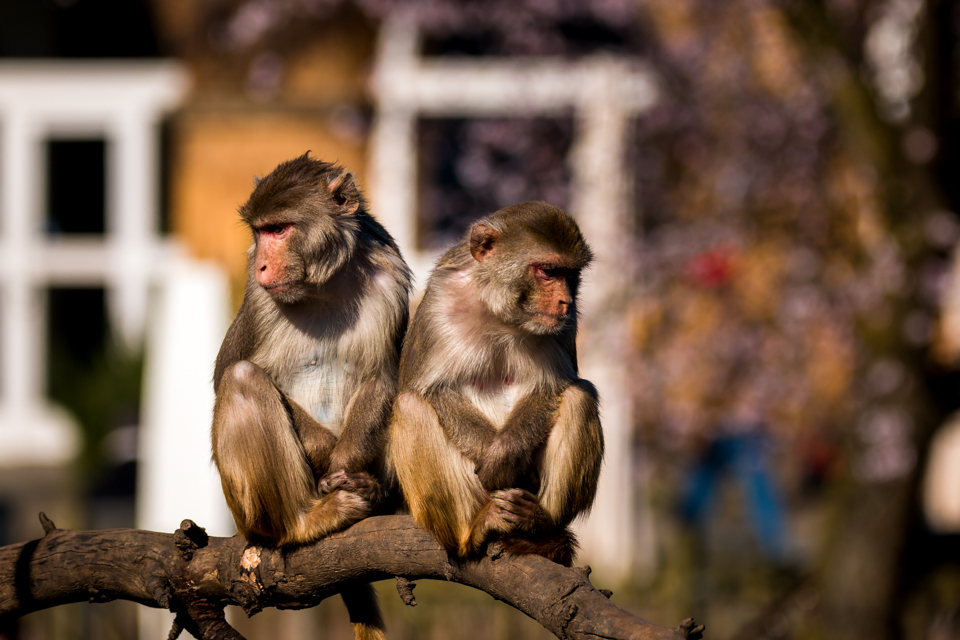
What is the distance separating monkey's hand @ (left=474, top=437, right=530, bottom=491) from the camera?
2953 mm

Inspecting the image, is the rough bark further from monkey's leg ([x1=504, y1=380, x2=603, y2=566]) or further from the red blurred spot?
the red blurred spot

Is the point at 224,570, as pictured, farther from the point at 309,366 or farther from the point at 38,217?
the point at 38,217

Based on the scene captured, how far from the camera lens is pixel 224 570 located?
10.1ft

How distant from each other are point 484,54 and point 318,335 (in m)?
6.77

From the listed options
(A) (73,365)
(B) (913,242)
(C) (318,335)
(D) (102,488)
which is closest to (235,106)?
(A) (73,365)

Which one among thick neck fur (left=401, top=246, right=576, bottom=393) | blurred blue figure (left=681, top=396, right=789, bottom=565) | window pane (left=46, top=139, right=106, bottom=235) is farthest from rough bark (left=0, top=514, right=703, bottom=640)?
window pane (left=46, top=139, right=106, bottom=235)

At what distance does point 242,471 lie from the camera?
3.11 meters

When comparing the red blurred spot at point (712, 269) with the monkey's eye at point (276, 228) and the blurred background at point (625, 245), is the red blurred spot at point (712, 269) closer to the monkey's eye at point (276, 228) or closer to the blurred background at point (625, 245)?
the blurred background at point (625, 245)

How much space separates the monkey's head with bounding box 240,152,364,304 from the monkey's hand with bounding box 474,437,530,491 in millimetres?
681

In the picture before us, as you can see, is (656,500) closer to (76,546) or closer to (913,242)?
(913,242)

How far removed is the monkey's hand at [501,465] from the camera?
9.69ft

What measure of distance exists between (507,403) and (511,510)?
0.48 meters

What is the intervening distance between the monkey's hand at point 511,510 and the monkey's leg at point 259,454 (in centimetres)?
57

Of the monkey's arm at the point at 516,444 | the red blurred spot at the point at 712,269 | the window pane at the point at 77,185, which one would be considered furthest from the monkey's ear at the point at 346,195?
the window pane at the point at 77,185
